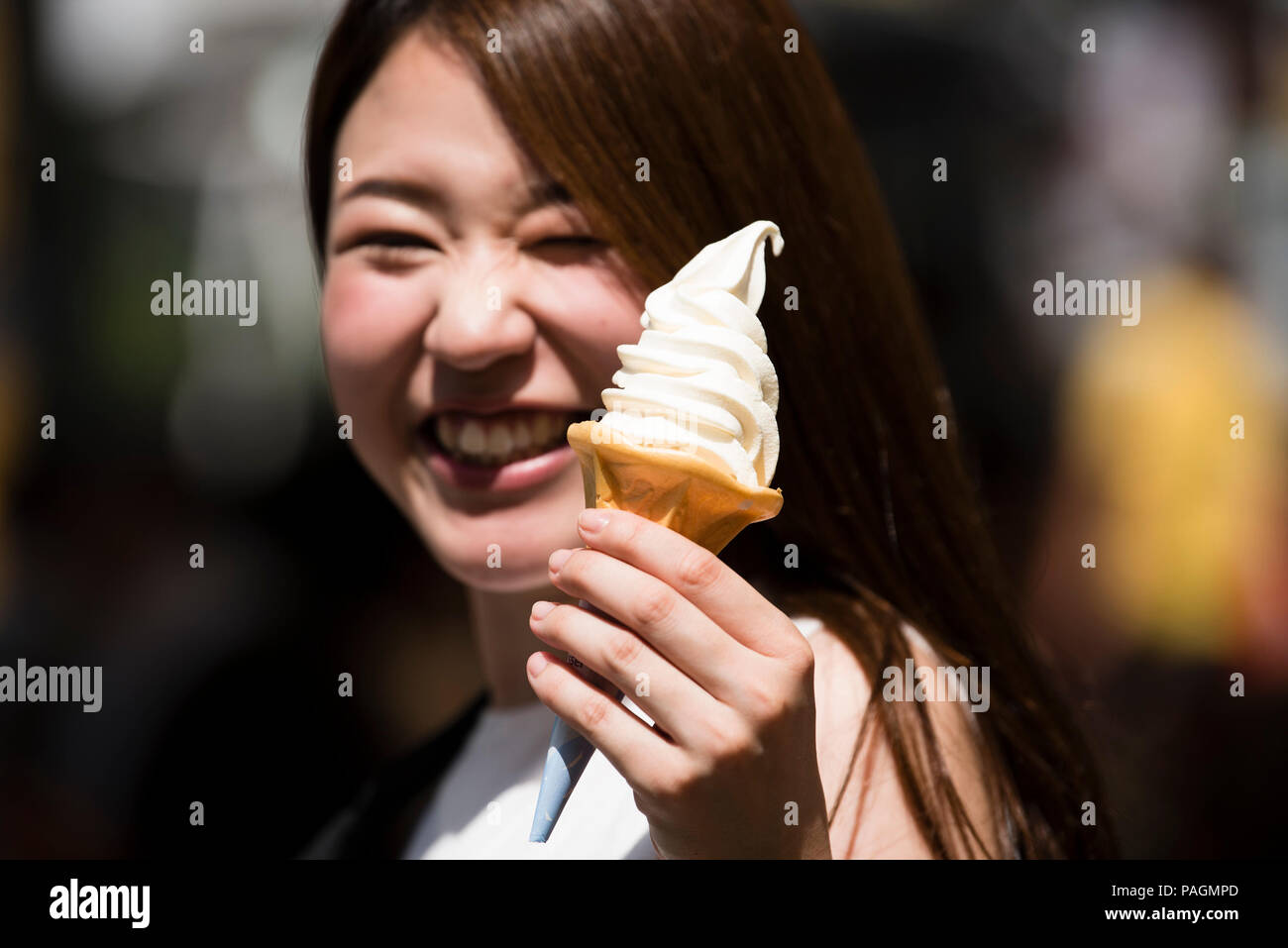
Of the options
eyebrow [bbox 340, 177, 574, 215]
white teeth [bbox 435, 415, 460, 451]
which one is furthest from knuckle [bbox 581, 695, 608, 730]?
eyebrow [bbox 340, 177, 574, 215]

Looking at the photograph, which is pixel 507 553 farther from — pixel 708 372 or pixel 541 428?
pixel 708 372

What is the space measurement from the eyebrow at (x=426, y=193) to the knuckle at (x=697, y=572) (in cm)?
63

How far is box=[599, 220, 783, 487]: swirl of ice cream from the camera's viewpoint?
1.20 m

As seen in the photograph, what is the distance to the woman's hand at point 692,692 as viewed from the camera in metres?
1.09

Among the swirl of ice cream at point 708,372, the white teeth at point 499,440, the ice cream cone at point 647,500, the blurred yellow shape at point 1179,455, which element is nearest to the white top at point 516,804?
the ice cream cone at point 647,500

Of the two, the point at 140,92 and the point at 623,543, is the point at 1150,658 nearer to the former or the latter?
the point at 623,543

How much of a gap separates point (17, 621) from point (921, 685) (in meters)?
4.20

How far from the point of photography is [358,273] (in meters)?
1.62

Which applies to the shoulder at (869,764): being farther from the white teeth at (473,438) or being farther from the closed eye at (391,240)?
Answer: the closed eye at (391,240)

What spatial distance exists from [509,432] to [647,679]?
591 mm

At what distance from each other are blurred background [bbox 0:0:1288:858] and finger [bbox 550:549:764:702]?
98.6 inches

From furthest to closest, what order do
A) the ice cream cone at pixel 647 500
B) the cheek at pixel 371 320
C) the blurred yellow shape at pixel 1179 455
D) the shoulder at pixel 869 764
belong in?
the blurred yellow shape at pixel 1179 455 → the cheek at pixel 371 320 → the shoulder at pixel 869 764 → the ice cream cone at pixel 647 500

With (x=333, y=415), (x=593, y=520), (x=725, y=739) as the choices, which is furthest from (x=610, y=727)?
(x=333, y=415)
